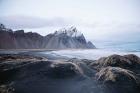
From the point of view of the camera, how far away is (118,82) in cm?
658

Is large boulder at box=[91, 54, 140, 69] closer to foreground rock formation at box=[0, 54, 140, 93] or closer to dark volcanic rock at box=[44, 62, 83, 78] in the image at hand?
foreground rock formation at box=[0, 54, 140, 93]

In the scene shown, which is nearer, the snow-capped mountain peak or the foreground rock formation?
the foreground rock formation

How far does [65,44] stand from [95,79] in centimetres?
12521

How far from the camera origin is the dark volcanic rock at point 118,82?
638cm

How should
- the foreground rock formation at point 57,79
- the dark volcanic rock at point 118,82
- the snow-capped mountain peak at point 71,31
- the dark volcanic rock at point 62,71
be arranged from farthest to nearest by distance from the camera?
1. the snow-capped mountain peak at point 71,31
2. the dark volcanic rock at point 62,71
3. the dark volcanic rock at point 118,82
4. the foreground rock formation at point 57,79

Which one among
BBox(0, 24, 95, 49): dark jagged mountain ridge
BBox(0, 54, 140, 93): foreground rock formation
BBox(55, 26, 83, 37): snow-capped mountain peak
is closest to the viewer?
BBox(0, 54, 140, 93): foreground rock formation

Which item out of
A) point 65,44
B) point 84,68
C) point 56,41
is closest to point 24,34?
point 56,41

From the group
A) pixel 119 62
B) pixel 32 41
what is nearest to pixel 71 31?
pixel 32 41

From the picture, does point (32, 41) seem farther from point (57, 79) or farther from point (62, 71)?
point (57, 79)

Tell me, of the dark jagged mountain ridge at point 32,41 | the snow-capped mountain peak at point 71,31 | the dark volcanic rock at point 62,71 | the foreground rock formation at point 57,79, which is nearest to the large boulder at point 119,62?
the foreground rock formation at point 57,79

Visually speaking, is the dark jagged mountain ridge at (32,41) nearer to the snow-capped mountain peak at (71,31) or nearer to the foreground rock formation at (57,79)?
the snow-capped mountain peak at (71,31)

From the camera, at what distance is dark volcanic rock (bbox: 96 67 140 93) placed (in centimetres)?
638

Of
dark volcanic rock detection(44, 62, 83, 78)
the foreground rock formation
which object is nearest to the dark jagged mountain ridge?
the foreground rock formation

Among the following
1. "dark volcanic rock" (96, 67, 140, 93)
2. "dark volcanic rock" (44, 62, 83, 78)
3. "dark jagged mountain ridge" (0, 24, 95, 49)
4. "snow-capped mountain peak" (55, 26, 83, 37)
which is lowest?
"dark volcanic rock" (96, 67, 140, 93)
